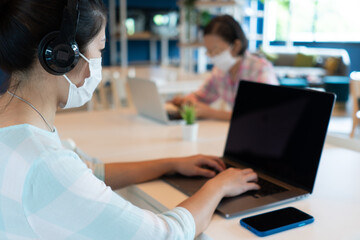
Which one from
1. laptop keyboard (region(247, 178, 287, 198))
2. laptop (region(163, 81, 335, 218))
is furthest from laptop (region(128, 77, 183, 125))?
laptop keyboard (region(247, 178, 287, 198))

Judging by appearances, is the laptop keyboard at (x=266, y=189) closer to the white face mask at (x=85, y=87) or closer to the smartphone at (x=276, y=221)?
the smartphone at (x=276, y=221)

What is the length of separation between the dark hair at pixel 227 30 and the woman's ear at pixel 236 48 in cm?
1

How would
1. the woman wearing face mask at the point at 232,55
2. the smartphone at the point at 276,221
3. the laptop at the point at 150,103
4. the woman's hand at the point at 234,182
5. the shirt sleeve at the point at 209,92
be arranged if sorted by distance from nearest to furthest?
the smartphone at the point at 276,221 → the woman's hand at the point at 234,182 → the laptop at the point at 150,103 → the woman wearing face mask at the point at 232,55 → the shirt sleeve at the point at 209,92

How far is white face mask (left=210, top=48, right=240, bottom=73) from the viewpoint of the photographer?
2287mm

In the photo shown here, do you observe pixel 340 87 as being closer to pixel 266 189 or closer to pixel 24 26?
pixel 266 189

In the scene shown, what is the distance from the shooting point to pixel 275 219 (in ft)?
3.04

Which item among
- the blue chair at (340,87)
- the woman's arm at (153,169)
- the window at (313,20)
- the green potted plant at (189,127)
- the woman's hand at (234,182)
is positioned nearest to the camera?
the woman's hand at (234,182)

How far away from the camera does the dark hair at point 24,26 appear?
740mm

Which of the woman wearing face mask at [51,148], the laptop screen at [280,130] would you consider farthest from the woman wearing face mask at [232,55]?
the woman wearing face mask at [51,148]

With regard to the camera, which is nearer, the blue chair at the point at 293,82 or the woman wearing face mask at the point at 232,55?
the woman wearing face mask at the point at 232,55

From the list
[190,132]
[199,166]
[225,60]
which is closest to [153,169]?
[199,166]

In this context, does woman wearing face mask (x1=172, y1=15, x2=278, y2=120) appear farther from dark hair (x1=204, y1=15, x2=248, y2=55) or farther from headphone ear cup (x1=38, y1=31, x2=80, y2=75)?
headphone ear cup (x1=38, y1=31, x2=80, y2=75)

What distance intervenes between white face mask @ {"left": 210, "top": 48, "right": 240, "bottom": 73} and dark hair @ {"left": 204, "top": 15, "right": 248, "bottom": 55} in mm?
57

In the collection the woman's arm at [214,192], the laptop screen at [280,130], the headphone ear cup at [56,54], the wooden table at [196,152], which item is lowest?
the wooden table at [196,152]
